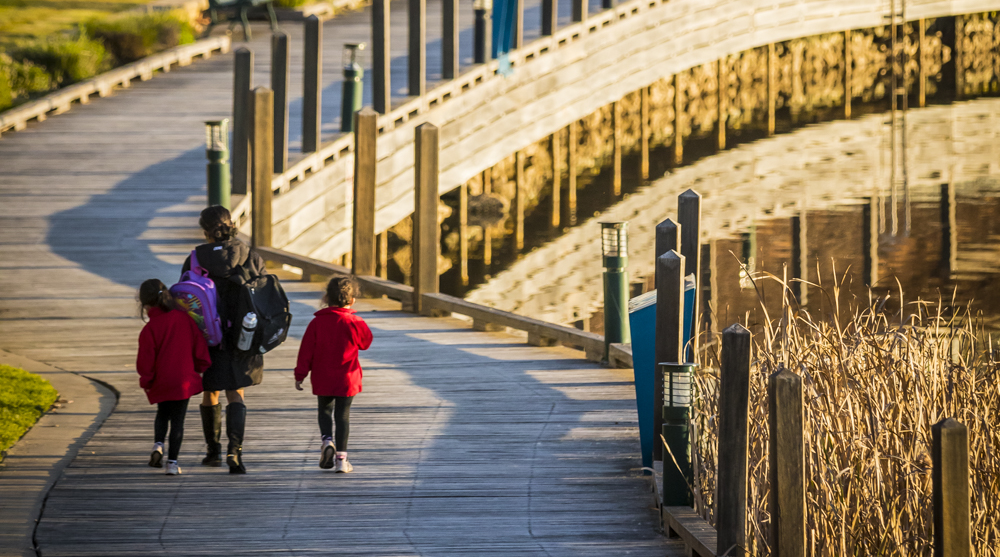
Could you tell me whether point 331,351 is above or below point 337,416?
above

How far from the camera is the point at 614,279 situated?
318 inches

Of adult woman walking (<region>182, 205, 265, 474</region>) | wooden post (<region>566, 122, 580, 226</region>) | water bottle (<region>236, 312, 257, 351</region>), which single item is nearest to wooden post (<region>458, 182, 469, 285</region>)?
wooden post (<region>566, 122, 580, 226</region>)

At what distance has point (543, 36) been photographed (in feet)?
65.4

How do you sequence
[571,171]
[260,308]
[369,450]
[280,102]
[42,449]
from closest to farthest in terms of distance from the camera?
[260,308], [42,449], [369,450], [280,102], [571,171]

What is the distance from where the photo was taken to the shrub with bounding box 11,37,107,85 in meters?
18.1

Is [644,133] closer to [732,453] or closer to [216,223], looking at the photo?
[216,223]

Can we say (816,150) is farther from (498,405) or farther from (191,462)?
(191,462)

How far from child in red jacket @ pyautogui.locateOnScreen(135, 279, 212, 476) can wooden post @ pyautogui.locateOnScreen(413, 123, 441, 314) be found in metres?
3.68

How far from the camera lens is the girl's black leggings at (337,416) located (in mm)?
6031

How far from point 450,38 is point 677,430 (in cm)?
1257

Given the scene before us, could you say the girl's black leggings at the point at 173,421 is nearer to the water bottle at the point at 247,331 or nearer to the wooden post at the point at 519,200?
the water bottle at the point at 247,331

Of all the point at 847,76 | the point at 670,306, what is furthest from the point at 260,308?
the point at 847,76

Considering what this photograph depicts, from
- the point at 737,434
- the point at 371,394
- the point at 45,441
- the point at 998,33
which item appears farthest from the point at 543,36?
the point at 998,33

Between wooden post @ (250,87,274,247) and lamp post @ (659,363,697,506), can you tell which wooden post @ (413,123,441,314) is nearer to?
wooden post @ (250,87,274,247)
